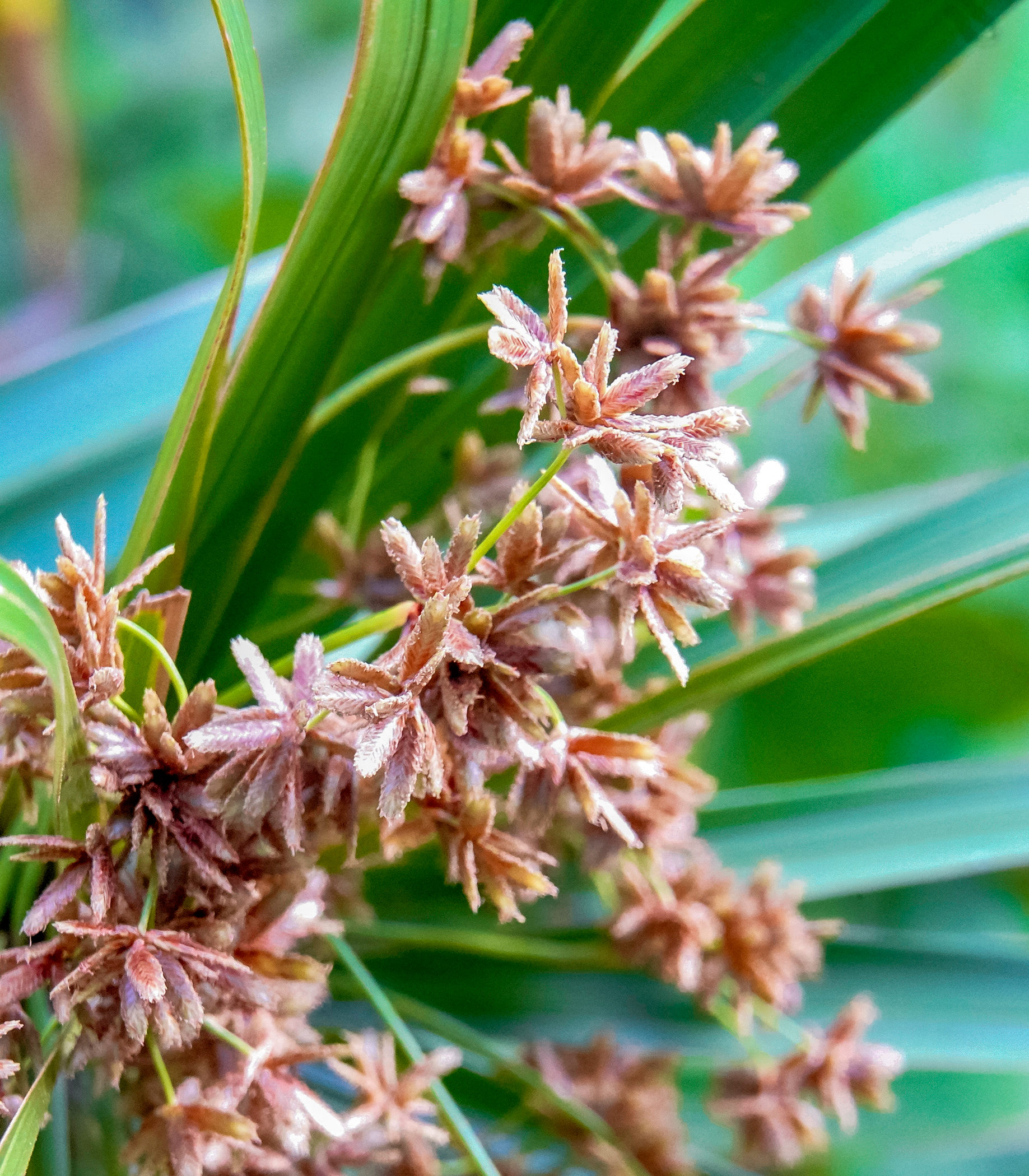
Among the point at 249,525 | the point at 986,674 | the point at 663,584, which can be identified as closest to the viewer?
the point at 663,584

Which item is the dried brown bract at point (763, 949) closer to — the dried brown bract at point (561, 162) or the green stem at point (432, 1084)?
the green stem at point (432, 1084)

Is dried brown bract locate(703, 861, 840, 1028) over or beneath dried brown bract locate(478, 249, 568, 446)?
beneath

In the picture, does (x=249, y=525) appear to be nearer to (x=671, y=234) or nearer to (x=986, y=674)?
(x=671, y=234)

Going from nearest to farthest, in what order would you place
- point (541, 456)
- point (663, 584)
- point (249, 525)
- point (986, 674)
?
1. point (663, 584)
2. point (249, 525)
3. point (541, 456)
4. point (986, 674)

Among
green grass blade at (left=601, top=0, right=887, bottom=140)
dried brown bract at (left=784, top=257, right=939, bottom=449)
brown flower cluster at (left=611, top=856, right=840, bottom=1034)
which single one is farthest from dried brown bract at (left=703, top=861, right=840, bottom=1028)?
green grass blade at (left=601, top=0, right=887, bottom=140)

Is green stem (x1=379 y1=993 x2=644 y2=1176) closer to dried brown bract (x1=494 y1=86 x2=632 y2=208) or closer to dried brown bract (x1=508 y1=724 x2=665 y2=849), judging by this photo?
dried brown bract (x1=508 y1=724 x2=665 y2=849)

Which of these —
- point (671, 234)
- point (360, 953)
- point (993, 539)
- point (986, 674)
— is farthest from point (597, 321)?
point (986, 674)
